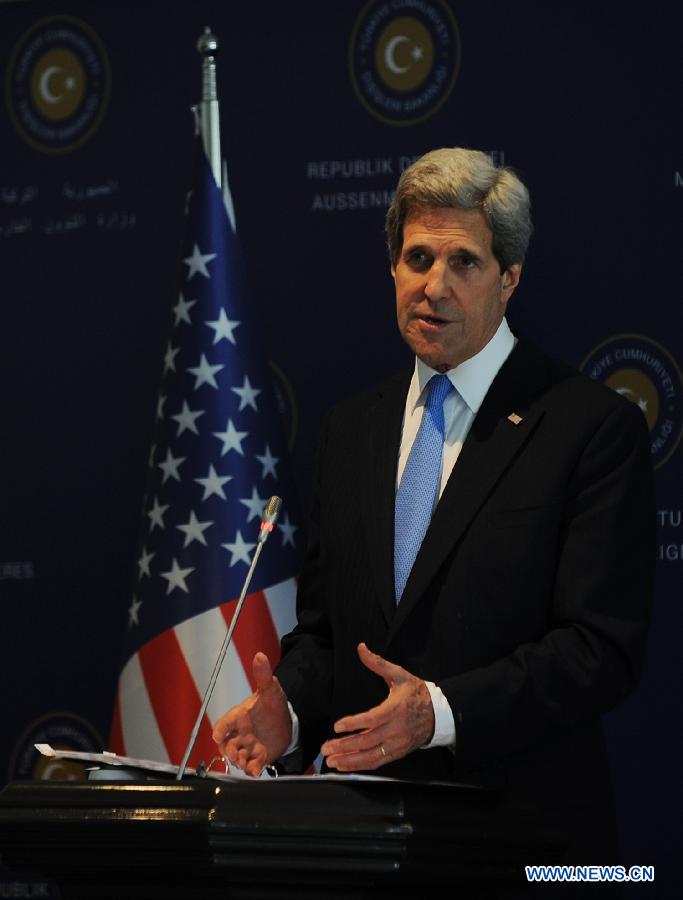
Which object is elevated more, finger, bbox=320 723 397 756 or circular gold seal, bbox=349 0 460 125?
circular gold seal, bbox=349 0 460 125

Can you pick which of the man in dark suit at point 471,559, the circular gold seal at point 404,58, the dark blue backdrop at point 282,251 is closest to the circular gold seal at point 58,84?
the dark blue backdrop at point 282,251

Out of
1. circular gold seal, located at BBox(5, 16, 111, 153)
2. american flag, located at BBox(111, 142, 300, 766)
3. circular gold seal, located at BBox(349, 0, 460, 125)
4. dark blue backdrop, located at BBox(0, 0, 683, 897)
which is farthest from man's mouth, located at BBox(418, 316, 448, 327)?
circular gold seal, located at BBox(5, 16, 111, 153)

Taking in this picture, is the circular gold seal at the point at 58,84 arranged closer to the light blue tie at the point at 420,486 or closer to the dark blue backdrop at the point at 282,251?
the dark blue backdrop at the point at 282,251

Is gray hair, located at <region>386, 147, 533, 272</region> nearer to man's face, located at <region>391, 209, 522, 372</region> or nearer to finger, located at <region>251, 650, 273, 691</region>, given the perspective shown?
man's face, located at <region>391, 209, 522, 372</region>

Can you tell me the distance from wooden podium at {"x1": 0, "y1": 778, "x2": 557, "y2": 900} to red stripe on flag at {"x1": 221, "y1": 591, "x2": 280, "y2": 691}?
5.54ft

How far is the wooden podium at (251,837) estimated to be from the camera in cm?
169

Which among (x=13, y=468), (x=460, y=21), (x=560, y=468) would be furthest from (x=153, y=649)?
(x=460, y=21)

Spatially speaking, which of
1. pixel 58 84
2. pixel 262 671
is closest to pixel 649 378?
pixel 262 671

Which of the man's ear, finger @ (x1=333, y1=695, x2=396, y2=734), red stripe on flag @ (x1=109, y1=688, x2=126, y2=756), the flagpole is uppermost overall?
the flagpole

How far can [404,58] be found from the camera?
13.3ft

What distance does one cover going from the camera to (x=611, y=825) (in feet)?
7.49

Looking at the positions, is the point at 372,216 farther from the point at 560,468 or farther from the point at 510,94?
the point at 560,468

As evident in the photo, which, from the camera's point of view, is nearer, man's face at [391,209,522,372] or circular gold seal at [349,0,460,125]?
man's face at [391,209,522,372]

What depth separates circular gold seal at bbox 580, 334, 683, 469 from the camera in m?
3.67
